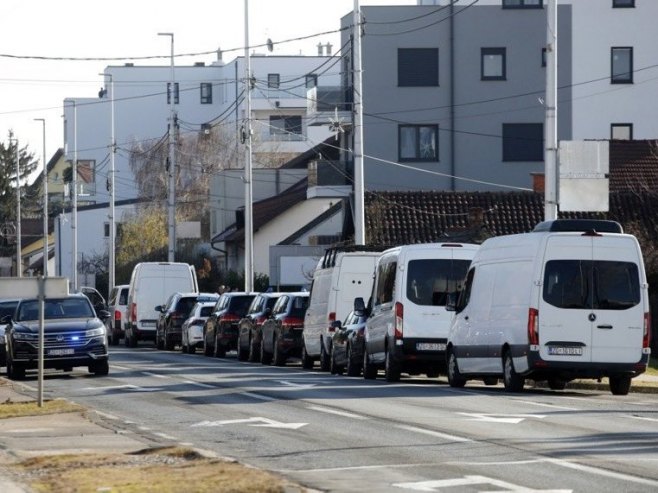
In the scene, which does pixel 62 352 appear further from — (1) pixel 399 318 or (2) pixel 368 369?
(1) pixel 399 318

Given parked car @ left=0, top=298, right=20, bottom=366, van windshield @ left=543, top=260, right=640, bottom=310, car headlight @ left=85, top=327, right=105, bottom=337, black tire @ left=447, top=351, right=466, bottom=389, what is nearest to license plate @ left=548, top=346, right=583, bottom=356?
van windshield @ left=543, top=260, right=640, bottom=310

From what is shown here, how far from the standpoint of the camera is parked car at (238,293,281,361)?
130 ft

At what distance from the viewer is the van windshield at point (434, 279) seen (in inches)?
1107

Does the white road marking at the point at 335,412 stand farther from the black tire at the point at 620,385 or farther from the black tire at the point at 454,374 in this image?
the black tire at the point at 620,385

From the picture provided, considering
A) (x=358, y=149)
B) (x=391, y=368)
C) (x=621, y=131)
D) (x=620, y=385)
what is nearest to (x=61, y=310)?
(x=391, y=368)

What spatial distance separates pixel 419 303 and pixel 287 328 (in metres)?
9.57

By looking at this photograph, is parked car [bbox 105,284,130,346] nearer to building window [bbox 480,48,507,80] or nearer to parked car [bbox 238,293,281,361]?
parked car [bbox 238,293,281,361]

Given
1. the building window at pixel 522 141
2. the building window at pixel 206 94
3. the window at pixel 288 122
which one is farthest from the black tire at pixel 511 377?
the building window at pixel 206 94

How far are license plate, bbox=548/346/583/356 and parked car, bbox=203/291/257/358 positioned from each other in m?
19.7

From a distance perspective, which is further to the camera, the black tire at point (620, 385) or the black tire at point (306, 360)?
the black tire at point (306, 360)

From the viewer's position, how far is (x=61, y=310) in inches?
1300

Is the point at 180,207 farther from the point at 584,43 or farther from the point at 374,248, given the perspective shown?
the point at 374,248

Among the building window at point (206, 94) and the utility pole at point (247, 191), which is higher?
the building window at point (206, 94)

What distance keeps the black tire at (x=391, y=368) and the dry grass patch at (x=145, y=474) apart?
13174mm
